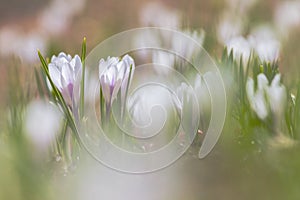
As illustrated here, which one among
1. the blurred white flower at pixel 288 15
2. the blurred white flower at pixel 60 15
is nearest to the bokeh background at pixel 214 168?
the blurred white flower at pixel 288 15

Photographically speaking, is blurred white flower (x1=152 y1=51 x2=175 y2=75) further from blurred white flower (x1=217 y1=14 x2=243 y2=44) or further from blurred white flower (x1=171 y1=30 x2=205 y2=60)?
blurred white flower (x1=217 y1=14 x2=243 y2=44)

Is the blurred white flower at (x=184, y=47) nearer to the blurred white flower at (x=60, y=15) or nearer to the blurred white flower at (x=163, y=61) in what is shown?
the blurred white flower at (x=163, y=61)

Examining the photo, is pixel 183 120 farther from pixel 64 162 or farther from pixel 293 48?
pixel 293 48

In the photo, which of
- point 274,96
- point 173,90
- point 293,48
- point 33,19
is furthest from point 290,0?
point 33,19

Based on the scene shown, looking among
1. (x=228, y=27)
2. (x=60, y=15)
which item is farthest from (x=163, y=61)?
(x=60, y=15)

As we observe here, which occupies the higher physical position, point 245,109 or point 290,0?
point 290,0

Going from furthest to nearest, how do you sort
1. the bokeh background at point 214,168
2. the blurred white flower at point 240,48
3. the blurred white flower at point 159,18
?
the blurred white flower at point 159,18 < the blurred white flower at point 240,48 < the bokeh background at point 214,168
